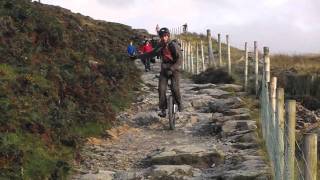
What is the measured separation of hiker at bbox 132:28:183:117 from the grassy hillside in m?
1.51

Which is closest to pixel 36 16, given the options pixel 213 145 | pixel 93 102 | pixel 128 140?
pixel 93 102

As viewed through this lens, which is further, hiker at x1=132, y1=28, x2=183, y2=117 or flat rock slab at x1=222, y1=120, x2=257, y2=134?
hiker at x1=132, y1=28, x2=183, y2=117

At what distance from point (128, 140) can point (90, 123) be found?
2.94 ft

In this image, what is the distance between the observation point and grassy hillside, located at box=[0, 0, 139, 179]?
35.1ft

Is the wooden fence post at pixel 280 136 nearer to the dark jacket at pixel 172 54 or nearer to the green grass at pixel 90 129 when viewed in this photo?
the green grass at pixel 90 129

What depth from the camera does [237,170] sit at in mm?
10750

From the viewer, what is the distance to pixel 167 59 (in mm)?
15586

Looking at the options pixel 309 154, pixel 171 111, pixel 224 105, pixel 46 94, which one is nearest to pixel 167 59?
pixel 171 111

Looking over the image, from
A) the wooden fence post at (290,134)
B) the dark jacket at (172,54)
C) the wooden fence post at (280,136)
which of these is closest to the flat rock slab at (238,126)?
the dark jacket at (172,54)

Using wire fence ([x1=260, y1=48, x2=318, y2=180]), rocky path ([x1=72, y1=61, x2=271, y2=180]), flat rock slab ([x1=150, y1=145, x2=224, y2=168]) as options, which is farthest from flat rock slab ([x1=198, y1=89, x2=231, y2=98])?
wire fence ([x1=260, y1=48, x2=318, y2=180])

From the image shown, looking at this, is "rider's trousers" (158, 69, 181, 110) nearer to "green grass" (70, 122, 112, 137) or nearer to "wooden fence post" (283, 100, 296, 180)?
"green grass" (70, 122, 112, 137)

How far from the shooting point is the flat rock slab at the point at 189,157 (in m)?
11.9

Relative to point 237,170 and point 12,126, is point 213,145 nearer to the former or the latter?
point 237,170

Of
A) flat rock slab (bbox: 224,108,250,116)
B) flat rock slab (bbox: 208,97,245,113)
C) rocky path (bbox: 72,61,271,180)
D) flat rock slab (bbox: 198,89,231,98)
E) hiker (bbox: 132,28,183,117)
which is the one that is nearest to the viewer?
rocky path (bbox: 72,61,271,180)
